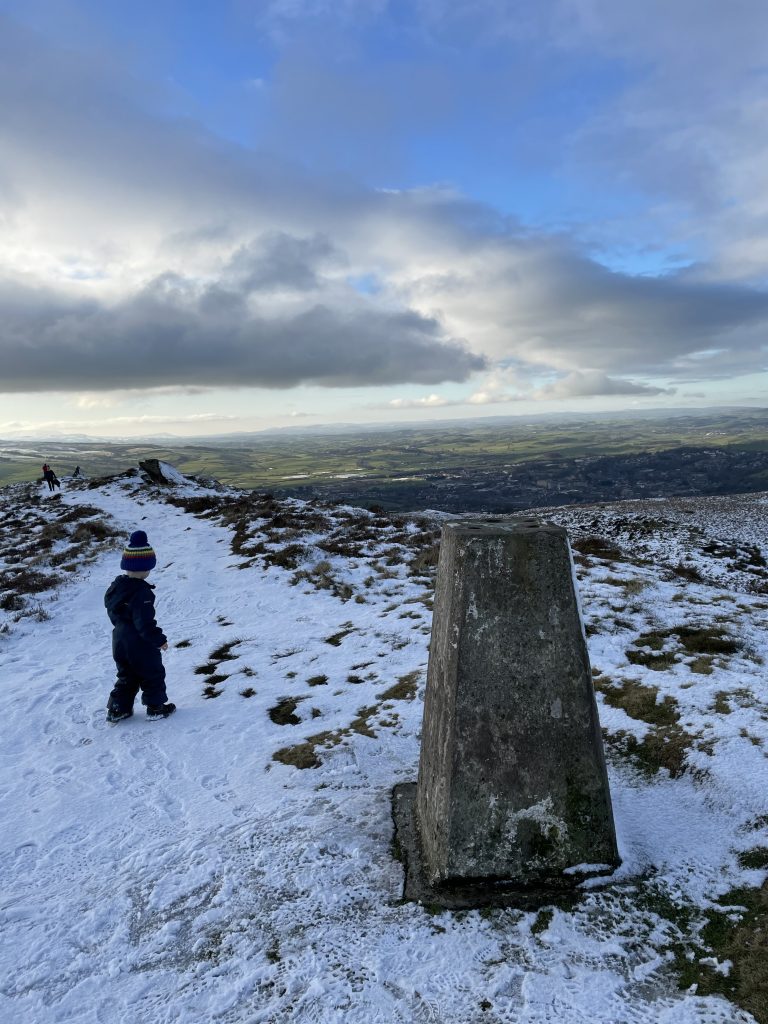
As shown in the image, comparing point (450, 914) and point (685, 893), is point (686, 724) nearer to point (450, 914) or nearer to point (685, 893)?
point (685, 893)

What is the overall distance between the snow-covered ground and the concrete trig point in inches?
12.5

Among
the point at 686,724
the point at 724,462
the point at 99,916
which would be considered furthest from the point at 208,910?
the point at 724,462

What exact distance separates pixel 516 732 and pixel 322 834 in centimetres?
203

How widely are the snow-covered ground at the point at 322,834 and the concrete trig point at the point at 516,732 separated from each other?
12.5 inches

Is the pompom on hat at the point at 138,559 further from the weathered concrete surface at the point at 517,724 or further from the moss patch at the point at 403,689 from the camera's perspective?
the weathered concrete surface at the point at 517,724

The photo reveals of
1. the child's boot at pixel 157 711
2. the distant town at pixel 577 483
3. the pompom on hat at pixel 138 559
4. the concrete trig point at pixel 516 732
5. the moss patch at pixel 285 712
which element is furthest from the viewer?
the distant town at pixel 577 483

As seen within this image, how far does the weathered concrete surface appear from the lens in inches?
158

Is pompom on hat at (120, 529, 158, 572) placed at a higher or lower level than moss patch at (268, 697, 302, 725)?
higher

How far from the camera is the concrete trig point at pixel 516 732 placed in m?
4.01

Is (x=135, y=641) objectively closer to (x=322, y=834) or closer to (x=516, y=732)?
(x=322, y=834)

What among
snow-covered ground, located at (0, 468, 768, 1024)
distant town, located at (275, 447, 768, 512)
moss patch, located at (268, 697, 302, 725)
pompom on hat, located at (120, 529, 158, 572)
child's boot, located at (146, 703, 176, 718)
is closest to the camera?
snow-covered ground, located at (0, 468, 768, 1024)

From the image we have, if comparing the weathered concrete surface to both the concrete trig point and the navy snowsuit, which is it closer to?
the concrete trig point

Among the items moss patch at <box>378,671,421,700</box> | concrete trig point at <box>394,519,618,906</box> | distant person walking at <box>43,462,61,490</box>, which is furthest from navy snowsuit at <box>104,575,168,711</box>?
distant person walking at <box>43,462,61,490</box>

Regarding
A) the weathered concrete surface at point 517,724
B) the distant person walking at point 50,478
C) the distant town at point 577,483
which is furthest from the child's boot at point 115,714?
the distant town at point 577,483
